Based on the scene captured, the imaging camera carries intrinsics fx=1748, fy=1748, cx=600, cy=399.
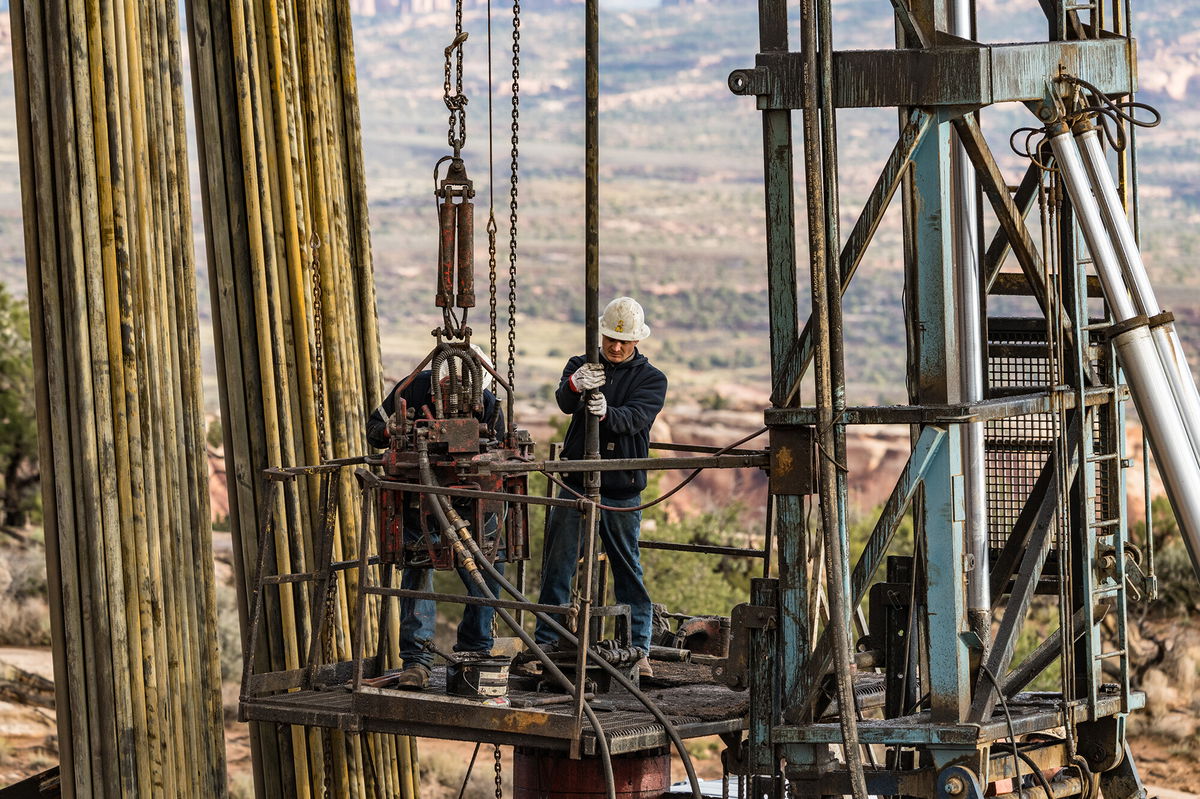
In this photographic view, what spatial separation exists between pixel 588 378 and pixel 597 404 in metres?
0.19

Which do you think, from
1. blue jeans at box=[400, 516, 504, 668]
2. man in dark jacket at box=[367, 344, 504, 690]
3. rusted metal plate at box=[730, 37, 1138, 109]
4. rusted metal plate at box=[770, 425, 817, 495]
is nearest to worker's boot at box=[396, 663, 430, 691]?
man in dark jacket at box=[367, 344, 504, 690]

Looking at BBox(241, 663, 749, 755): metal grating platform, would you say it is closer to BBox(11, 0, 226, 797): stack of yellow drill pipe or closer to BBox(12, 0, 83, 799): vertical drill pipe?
BBox(11, 0, 226, 797): stack of yellow drill pipe

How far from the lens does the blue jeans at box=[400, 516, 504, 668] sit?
9.78 metres

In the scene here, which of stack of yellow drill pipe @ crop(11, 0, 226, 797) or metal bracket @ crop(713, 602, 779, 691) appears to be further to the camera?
stack of yellow drill pipe @ crop(11, 0, 226, 797)

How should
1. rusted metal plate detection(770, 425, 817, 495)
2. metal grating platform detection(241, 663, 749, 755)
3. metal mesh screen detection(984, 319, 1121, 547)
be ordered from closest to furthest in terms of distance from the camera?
rusted metal plate detection(770, 425, 817, 495), metal grating platform detection(241, 663, 749, 755), metal mesh screen detection(984, 319, 1121, 547)

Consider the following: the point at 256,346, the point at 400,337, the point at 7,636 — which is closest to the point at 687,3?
the point at 400,337

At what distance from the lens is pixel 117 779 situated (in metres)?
9.70

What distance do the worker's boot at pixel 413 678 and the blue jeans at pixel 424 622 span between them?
0.81 feet

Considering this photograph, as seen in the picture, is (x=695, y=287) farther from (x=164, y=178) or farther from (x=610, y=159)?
(x=164, y=178)

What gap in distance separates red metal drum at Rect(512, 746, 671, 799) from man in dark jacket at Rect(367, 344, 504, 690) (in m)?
0.77

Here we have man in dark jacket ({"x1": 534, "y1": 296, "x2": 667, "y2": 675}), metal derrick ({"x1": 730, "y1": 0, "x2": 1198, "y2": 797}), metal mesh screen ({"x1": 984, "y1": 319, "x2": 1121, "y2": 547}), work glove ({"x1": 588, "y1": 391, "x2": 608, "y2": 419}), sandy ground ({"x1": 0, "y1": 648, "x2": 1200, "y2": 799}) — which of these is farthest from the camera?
sandy ground ({"x1": 0, "y1": 648, "x2": 1200, "y2": 799})

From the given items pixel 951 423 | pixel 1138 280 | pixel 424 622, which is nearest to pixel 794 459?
pixel 951 423

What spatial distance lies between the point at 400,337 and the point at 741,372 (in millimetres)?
10497

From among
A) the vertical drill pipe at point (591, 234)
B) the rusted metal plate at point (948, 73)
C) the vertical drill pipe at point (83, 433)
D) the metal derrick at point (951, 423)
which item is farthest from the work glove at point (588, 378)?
the vertical drill pipe at point (83, 433)
